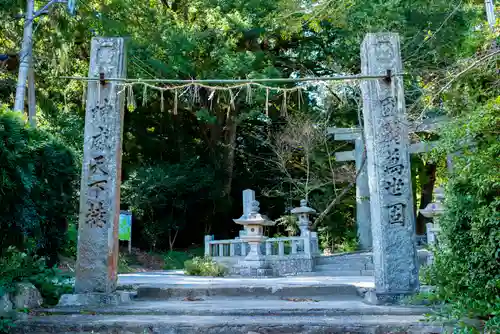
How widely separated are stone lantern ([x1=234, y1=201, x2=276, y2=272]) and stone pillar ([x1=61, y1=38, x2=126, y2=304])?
21.1 feet

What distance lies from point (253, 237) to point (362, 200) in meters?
6.44

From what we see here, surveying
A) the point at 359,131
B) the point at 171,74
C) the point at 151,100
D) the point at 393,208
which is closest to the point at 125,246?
the point at 151,100

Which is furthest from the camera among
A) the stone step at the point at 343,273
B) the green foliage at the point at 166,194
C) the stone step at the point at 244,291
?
the green foliage at the point at 166,194

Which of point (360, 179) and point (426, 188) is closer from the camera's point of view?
point (360, 179)

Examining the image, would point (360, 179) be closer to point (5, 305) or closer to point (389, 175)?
point (389, 175)

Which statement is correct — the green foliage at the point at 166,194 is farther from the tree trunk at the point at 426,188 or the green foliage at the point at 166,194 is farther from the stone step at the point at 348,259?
the tree trunk at the point at 426,188

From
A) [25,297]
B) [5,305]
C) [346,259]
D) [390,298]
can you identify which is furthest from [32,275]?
[346,259]

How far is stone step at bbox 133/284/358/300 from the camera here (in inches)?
285

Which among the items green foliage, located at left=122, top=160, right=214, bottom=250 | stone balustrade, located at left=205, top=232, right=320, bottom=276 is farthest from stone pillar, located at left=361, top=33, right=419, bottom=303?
green foliage, located at left=122, top=160, right=214, bottom=250

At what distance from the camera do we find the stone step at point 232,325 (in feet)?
14.7

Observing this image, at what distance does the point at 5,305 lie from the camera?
4.72 metres

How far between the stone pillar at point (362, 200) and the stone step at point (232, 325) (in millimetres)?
12613

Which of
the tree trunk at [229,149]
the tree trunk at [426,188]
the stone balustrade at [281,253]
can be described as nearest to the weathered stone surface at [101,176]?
the stone balustrade at [281,253]

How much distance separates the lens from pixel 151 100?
749 inches
